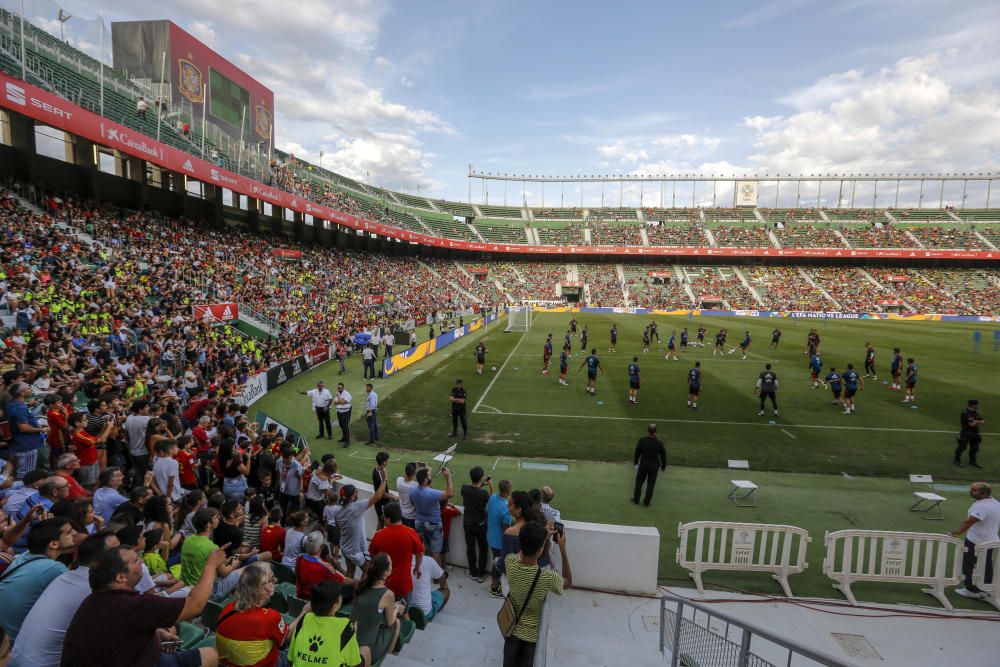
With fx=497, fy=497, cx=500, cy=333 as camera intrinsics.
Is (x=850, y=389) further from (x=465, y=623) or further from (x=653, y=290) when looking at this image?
(x=653, y=290)

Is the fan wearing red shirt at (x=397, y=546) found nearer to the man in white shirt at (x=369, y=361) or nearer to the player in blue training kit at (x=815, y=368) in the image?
the man in white shirt at (x=369, y=361)

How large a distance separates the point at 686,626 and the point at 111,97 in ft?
114

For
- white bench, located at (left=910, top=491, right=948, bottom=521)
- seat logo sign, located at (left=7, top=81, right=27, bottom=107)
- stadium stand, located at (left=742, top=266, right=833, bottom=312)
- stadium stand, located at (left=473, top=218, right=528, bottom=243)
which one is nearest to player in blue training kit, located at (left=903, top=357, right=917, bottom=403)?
white bench, located at (left=910, top=491, right=948, bottom=521)

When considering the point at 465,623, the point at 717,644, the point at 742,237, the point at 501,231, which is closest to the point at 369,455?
the point at 465,623

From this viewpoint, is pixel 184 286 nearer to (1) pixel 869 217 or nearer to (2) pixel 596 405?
(2) pixel 596 405

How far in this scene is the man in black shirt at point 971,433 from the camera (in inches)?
456

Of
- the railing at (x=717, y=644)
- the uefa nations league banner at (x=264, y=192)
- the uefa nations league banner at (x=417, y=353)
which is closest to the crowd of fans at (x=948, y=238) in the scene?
the uefa nations league banner at (x=264, y=192)

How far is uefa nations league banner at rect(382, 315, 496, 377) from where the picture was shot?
2272 cm

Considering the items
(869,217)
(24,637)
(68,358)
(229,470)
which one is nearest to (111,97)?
(68,358)

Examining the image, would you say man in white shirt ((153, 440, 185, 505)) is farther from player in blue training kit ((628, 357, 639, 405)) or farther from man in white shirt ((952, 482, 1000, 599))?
player in blue training kit ((628, 357, 639, 405))

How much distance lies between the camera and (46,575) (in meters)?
3.30

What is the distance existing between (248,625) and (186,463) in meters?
5.26

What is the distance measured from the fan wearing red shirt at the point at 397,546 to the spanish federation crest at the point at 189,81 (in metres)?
44.6

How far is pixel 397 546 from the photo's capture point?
476cm
